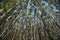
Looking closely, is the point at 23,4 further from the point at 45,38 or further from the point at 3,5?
the point at 45,38

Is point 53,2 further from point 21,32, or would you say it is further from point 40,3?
point 21,32

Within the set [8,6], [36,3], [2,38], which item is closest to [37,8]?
[36,3]

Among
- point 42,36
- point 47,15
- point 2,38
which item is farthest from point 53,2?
point 2,38

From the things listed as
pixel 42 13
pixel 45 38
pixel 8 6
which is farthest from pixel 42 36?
pixel 8 6

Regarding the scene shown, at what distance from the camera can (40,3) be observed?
6172 mm

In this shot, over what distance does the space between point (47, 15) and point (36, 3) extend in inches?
14.4

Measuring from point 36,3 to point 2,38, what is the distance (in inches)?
41.6

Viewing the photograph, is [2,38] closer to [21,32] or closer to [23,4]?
[21,32]

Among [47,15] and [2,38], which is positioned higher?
[47,15]

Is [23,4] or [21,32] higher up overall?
[23,4]

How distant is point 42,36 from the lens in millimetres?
6387

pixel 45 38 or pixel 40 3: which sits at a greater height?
pixel 40 3

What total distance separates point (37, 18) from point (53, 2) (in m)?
0.50

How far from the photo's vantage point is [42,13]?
6238mm
